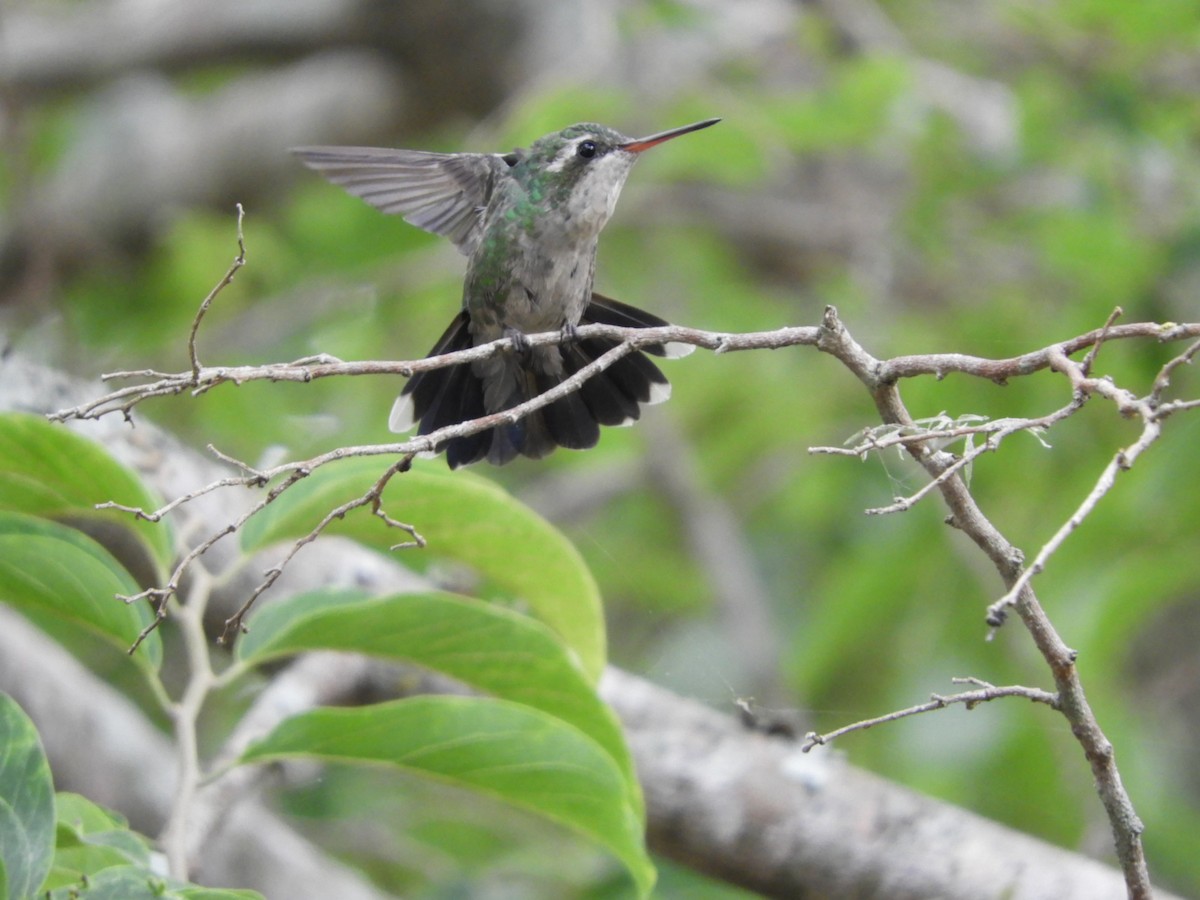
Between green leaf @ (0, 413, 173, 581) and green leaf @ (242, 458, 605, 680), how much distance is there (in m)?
0.22

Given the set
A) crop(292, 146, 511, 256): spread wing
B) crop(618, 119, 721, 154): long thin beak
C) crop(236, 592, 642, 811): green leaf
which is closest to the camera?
crop(236, 592, 642, 811): green leaf

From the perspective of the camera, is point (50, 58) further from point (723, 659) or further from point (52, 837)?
point (52, 837)

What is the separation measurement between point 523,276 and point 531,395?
0.29 m

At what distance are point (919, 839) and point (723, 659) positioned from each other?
2.61 meters

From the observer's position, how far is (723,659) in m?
5.48

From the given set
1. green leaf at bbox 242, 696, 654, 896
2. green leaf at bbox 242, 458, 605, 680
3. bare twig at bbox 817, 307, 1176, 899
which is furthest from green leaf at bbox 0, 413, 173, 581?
bare twig at bbox 817, 307, 1176, 899

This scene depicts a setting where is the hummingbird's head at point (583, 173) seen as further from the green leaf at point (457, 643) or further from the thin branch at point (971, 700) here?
Answer: the thin branch at point (971, 700)

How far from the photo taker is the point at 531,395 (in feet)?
10.1

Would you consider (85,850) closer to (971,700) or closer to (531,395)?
(971,700)

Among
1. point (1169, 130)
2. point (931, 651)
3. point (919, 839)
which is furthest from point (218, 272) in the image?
point (919, 839)

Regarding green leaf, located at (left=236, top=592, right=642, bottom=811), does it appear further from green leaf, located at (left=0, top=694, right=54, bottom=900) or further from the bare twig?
the bare twig

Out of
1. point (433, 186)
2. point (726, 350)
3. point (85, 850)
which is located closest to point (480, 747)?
point (85, 850)

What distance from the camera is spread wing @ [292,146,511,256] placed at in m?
3.29

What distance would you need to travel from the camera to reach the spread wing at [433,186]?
3.29m
